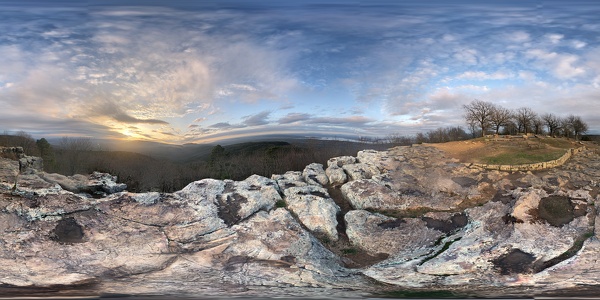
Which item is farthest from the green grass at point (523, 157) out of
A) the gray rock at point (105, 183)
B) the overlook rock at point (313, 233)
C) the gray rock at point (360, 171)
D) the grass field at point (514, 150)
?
the gray rock at point (105, 183)

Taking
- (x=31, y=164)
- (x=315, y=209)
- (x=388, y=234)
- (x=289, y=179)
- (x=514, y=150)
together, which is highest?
(x=514, y=150)

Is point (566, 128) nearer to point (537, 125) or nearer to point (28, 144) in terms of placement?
point (537, 125)

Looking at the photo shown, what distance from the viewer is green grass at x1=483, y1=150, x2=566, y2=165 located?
396 inches

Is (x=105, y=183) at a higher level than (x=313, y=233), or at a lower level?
higher

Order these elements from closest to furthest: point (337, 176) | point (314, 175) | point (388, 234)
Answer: point (388, 234) → point (337, 176) → point (314, 175)

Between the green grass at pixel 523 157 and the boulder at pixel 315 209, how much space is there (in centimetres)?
521

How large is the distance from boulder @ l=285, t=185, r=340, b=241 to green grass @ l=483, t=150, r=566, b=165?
5.21m

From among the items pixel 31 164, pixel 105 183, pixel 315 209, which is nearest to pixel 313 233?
pixel 315 209

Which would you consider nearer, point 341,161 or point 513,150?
point 513,150

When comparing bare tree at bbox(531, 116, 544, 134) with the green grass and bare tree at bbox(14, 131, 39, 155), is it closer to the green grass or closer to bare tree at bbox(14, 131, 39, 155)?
the green grass

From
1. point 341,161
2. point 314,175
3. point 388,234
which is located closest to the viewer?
point 388,234

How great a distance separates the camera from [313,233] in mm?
9164

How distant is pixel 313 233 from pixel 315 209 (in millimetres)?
760

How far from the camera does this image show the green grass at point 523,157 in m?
10.1
